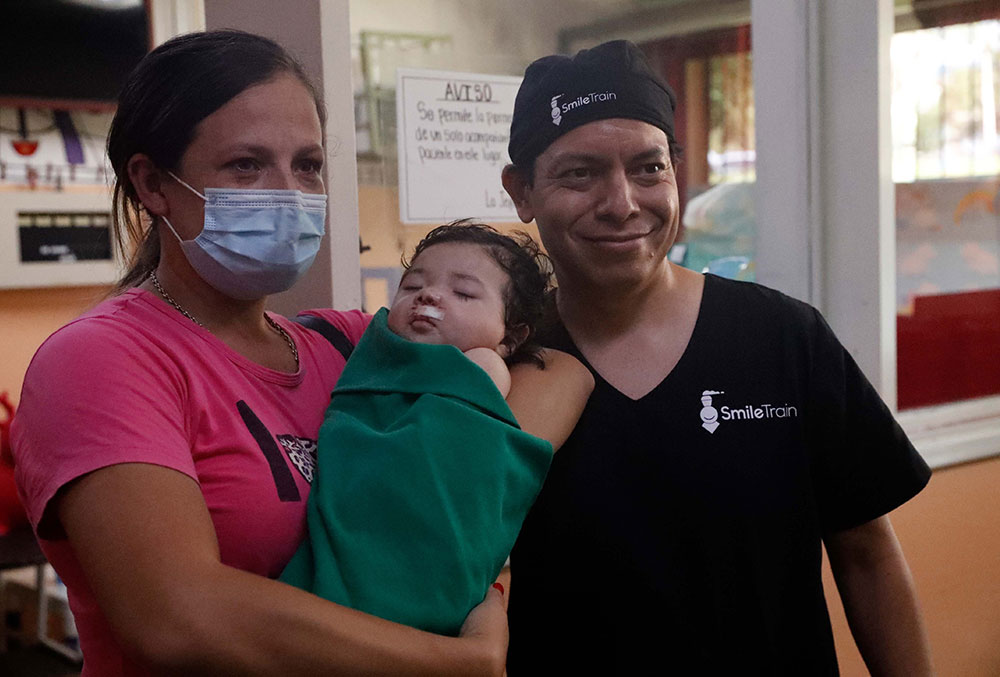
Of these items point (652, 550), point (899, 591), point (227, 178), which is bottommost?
point (899, 591)

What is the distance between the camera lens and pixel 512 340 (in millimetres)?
1507

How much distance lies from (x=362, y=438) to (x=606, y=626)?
0.47 metres

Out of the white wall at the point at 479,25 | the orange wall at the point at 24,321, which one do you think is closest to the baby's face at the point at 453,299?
the white wall at the point at 479,25

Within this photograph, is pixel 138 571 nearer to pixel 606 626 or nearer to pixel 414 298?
pixel 414 298

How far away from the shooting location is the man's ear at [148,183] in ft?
4.25

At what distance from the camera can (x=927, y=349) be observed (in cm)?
311

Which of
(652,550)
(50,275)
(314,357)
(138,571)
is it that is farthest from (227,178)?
(50,275)

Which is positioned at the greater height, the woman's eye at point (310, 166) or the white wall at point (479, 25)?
the white wall at point (479, 25)

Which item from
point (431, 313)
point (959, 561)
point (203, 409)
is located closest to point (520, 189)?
point (431, 313)

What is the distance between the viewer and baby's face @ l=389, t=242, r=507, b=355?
1434 mm

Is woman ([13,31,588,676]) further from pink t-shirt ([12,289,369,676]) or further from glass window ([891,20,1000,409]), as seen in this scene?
glass window ([891,20,1000,409])

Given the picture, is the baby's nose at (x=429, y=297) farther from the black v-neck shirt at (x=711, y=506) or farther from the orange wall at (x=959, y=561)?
the orange wall at (x=959, y=561)

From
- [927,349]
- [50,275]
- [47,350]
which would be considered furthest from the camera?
[50,275]

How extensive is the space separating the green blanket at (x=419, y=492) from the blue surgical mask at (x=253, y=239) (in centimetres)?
19
